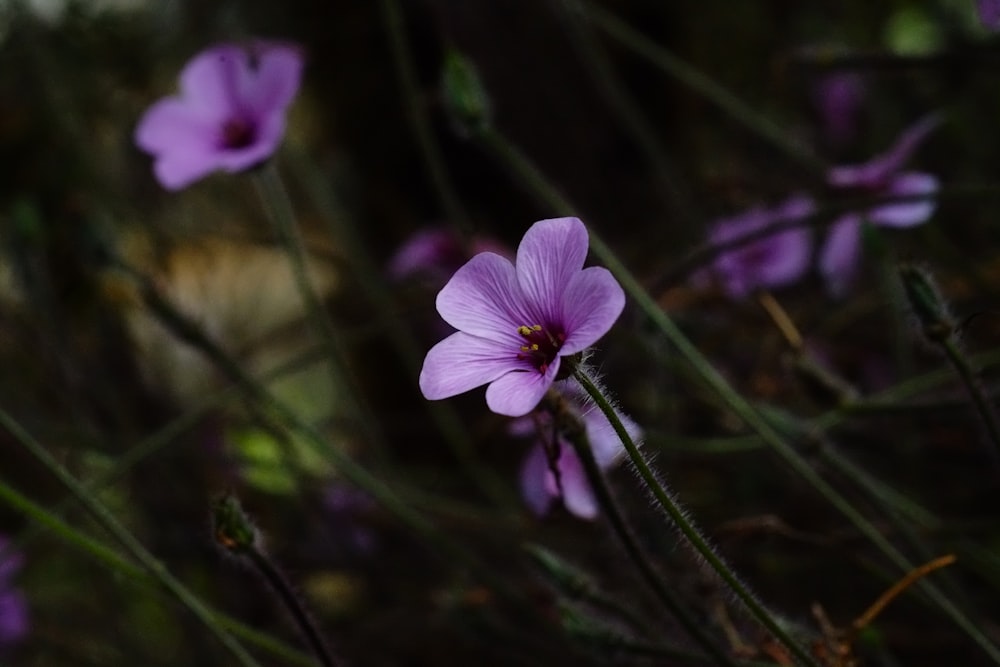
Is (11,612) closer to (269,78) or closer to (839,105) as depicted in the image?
(269,78)

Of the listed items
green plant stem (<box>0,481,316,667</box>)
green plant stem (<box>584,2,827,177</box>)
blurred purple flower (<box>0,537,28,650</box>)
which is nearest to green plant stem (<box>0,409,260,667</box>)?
green plant stem (<box>0,481,316,667</box>)

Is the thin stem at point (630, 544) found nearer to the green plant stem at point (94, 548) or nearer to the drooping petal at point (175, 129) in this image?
the green plant stem at point (94, 548)

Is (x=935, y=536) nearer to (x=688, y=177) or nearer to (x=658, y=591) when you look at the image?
(x=658, y=591)

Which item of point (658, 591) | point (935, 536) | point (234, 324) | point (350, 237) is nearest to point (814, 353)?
point (935, 536)

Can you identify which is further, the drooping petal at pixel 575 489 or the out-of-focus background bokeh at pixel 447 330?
the out-of-focus background bokeh at pixel 447 330

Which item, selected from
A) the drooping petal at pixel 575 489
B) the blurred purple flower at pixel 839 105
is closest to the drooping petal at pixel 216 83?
the drooping petal at pixel 575 489

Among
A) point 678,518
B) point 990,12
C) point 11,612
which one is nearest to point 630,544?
point 678,518
